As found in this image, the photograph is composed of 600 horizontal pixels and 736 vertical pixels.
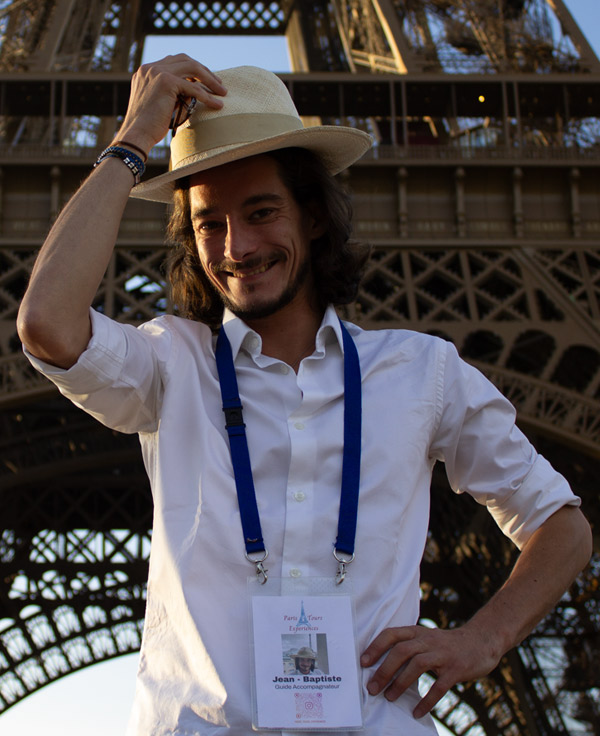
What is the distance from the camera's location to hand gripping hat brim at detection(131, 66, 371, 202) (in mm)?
2666

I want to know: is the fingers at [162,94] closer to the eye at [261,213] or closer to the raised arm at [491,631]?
the eye at [261,213]

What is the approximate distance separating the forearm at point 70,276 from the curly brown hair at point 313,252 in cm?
51

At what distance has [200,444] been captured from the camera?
244 centimetres

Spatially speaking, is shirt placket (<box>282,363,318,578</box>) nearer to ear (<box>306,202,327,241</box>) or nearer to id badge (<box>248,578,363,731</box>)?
id badge (<box>248,578,363,731</box>)

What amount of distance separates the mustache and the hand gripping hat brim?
22cm

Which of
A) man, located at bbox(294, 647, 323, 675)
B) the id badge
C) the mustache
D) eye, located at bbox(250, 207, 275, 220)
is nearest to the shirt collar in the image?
the mustache

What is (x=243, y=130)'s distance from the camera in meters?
2.69

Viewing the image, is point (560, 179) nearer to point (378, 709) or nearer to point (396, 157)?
point (396, 157)

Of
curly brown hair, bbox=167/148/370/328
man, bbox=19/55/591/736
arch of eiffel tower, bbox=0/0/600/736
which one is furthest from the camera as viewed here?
arch of eiffel tower, bbox=0/0/600/736

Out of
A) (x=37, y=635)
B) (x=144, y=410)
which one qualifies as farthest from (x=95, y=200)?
(x=37, y=635)

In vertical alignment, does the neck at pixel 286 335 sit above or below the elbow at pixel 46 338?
below

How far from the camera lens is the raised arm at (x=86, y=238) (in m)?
2.31

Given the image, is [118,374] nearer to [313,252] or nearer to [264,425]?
[264,425]

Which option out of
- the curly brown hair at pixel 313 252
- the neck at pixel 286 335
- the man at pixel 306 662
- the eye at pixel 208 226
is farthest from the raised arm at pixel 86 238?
the man at pixel 306 662
